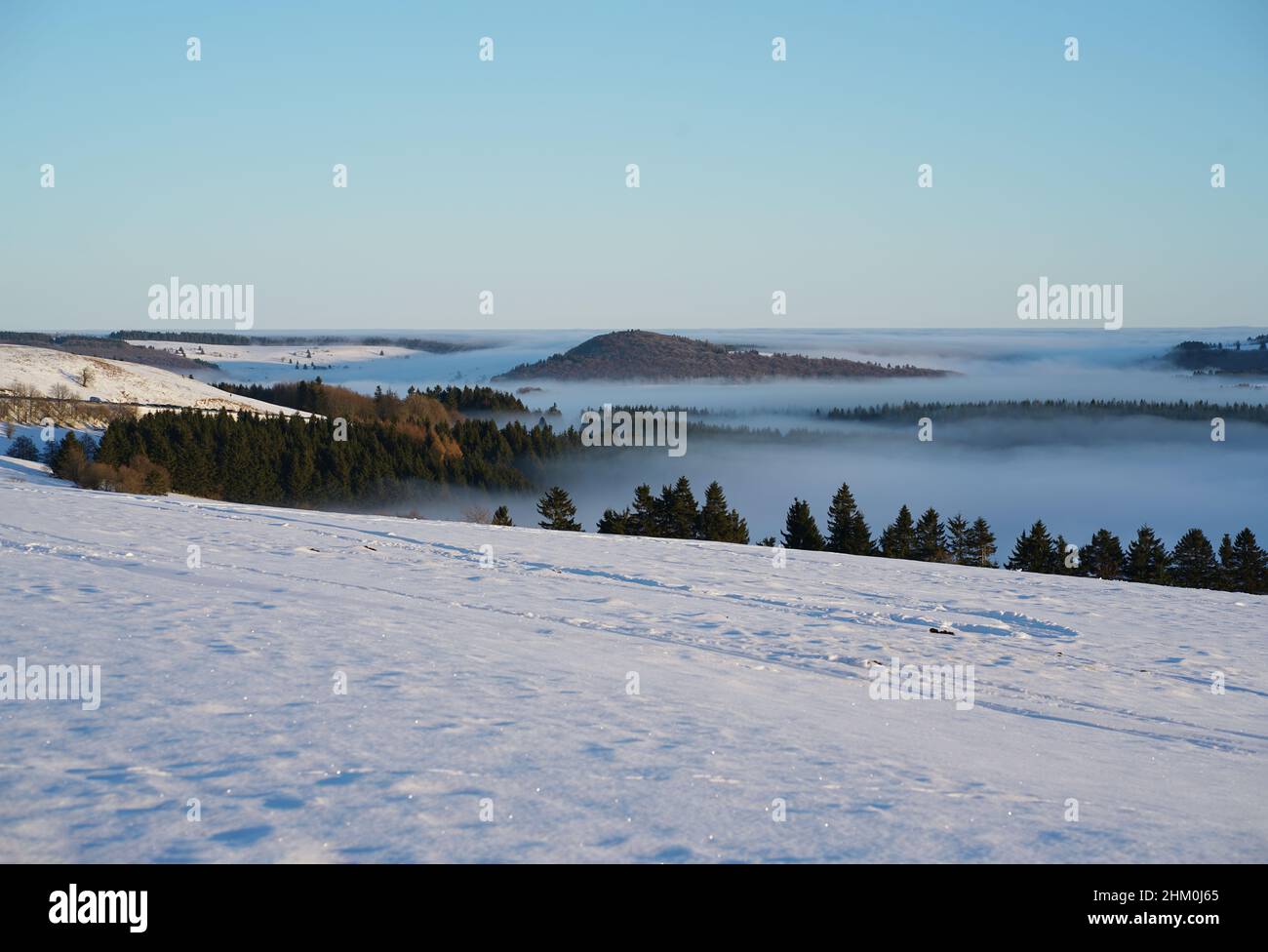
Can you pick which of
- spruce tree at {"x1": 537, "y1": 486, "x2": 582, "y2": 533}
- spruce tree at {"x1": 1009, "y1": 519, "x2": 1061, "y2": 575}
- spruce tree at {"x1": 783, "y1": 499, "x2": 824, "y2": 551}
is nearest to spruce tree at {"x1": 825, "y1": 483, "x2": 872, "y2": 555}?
spruce tree at {"x1": 783, "y1": 499, "x2": 824, "y2": 551}

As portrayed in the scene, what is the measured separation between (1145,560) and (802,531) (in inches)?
825

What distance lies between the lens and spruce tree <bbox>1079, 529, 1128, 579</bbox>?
6012 centimetres

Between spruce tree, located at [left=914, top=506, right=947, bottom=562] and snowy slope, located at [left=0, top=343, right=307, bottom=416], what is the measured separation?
61.5 meters

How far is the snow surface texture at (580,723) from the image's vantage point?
6.38 metres

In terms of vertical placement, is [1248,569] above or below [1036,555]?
below

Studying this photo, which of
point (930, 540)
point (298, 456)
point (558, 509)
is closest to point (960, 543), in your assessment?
point (930, 540)

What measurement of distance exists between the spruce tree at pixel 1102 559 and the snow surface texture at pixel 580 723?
4525cm

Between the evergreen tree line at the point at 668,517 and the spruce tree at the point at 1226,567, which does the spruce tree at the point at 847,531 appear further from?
the spruce tree at the point at 1226,567

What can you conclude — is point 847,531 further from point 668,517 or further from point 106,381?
point 106,381

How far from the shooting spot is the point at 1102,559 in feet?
198

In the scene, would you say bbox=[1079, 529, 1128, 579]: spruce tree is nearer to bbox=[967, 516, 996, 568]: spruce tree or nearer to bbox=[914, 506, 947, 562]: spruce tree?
bbox=[967, 516, 996, 568]: spruce tree

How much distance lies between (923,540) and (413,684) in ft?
176

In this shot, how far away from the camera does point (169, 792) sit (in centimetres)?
656
